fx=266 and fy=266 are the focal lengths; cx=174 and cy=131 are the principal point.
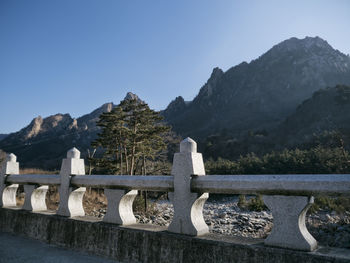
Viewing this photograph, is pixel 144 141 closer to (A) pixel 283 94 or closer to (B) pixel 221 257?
(B) pixel 221 257

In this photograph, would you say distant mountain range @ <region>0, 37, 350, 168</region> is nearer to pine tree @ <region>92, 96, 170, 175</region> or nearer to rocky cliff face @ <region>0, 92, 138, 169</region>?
rocky cliff face @ <region>0, 92, 138, 169</region>

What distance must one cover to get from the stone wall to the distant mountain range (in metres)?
41.5

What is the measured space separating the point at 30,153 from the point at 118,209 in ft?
243

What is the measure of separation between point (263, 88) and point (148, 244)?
321ft

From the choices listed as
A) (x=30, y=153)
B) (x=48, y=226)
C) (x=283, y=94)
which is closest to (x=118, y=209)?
(x=48, y=226)

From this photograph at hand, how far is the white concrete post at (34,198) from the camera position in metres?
5.55

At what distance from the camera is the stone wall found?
2650 mm

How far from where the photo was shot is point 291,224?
269cm

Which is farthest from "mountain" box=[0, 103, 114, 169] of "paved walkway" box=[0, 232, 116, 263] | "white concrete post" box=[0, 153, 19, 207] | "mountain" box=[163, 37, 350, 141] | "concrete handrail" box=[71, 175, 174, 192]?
"concrete handrail" box=[71, 175, 174, 192]

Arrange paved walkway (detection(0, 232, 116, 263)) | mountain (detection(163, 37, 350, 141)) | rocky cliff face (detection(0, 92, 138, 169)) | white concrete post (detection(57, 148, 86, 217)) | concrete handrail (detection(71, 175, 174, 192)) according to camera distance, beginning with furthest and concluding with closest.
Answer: mountain (detection(163, 37, 350, 141)) < rocky cliff face (detection(0, 92, 138, 169)) < white concrete post (detection(57, 148, 86, 217)) < paved walkway (detection(0, 232, 116, 263)) < concrete handrail (detection(71, 175, 174, 192))

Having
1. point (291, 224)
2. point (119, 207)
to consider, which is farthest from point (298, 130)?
point (291, 224)

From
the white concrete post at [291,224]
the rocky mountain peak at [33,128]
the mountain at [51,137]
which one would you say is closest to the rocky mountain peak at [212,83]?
the mountain at [51,137]

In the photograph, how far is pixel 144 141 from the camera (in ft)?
49.3

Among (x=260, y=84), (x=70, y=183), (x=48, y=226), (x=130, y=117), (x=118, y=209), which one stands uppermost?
(x=260, y=84)
